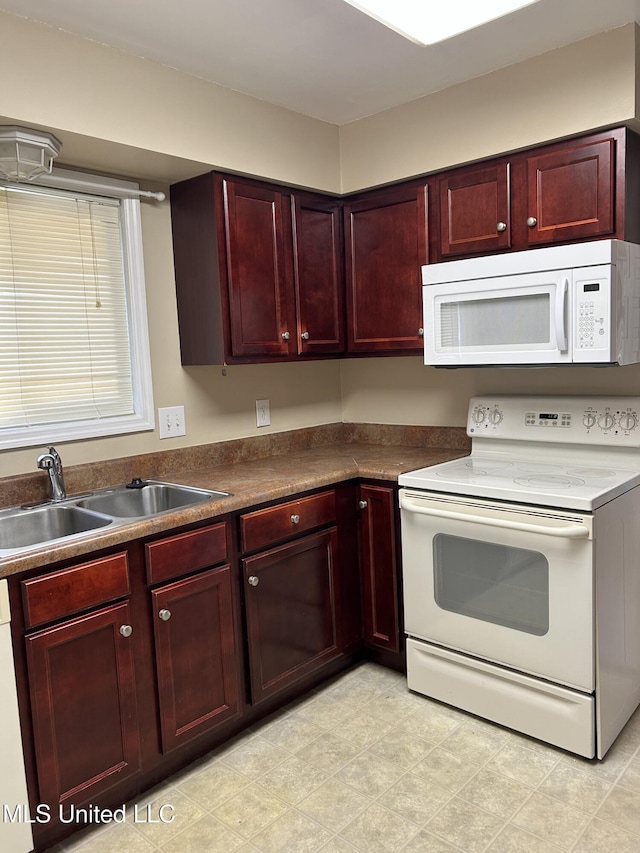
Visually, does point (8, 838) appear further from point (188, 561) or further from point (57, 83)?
point (57, 83)

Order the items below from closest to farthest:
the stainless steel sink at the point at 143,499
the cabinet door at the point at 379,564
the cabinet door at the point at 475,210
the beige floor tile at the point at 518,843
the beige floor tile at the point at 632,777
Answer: the beige floor tile at the point at 518,843
the beige floor tile at the point at 632,777
the stainless steel sink at the point at 143,499
the cabinet door at the point at 475,210
the cabinet door at the point at 379,564

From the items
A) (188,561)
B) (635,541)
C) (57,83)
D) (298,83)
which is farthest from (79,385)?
(635,541)

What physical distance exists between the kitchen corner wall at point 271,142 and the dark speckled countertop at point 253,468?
62 millimetres

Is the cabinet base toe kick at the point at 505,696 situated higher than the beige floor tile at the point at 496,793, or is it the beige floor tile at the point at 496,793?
the cabinet base toe kick at the point at 505,696

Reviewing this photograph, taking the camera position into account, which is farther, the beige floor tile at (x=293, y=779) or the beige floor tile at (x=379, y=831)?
the beige floor tile at (x=293, y=779)

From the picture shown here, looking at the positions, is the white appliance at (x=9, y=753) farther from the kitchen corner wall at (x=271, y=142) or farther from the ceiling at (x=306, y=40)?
the ceiling at (x=306, y=40)

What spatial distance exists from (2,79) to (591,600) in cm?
228

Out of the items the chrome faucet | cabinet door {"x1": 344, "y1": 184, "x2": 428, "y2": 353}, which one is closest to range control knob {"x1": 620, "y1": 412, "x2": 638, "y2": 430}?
cabinet door {"x1": 344, "y1": 184, "x2": 428, "y2": 353}

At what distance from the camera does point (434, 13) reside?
70.4 inches

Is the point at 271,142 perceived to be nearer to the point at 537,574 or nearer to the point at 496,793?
the point at 537,574

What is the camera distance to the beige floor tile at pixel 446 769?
1998 mm

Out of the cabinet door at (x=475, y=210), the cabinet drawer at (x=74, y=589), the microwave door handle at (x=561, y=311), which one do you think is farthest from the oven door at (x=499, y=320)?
the cabinet drawer at (x=74, y=589)

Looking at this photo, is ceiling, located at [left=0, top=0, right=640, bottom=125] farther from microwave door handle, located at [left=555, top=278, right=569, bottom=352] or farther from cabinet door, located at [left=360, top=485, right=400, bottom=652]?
cabinet door, located at [left=360, top=485, right=400, bottom=652]

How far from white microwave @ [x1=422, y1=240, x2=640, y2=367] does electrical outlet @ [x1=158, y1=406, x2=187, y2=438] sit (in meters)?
1.03
